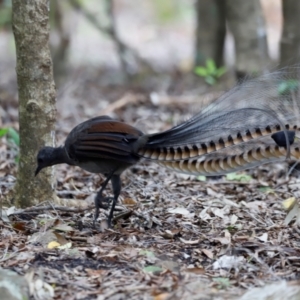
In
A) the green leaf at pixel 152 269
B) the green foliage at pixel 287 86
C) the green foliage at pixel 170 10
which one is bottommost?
the green leaf at pixel 152 269

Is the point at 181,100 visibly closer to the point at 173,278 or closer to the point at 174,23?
the point at 173,278

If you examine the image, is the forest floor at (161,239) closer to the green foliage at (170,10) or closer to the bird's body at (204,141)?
the bird's body at (204,141)

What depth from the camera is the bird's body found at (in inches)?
164

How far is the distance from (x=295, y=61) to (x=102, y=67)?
31.1 feet

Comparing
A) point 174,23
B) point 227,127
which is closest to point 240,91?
point 227,127

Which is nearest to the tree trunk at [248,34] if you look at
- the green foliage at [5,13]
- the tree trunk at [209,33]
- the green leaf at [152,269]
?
the tree trunk at [209,33]

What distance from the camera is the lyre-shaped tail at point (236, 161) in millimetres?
4148

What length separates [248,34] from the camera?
8.30m

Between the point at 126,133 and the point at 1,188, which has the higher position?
the point at 126,133

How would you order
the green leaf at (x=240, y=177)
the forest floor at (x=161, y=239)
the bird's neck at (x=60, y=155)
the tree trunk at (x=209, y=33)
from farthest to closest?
1. the tree trunk at (x=209, y=33)
2. the green leaf at (x=240, y=177)
3. the bird's neck at (x=60, y=155)
4. the forest floor at (x=161, y=239)

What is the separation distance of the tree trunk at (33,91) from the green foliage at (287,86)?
1.56 metres

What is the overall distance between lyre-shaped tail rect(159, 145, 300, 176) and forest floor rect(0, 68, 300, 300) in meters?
0.43

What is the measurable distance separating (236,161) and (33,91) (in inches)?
58.8

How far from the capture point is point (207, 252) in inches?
162
